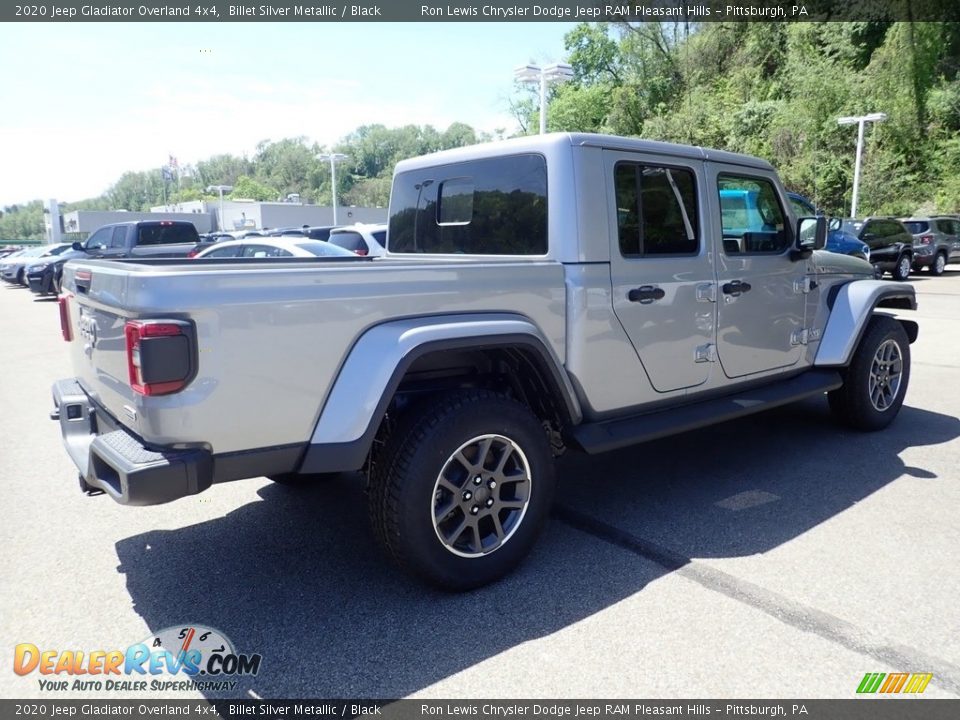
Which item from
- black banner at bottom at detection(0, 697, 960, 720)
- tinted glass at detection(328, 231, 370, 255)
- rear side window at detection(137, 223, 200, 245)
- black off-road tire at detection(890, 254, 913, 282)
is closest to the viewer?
black banner at bottom at detection(0, 697, 960, 720)

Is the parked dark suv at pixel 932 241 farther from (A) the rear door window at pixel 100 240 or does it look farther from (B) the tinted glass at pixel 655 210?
(A) the rear door window at pixel 100 240

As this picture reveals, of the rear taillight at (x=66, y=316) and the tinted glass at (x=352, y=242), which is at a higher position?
the tinted glass at (x=352, y=242)

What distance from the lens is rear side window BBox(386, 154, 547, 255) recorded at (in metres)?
3.69

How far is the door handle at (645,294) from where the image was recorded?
3637 millimetres

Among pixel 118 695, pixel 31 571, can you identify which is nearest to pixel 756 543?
pixel 118 695

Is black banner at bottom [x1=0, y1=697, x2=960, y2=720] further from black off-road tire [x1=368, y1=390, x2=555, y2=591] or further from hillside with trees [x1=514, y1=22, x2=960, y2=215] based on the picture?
hillside with trees [x1=514, y1=22, x2=960, y2=215]

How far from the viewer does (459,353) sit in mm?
3377

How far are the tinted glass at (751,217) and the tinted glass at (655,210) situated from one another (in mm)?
310

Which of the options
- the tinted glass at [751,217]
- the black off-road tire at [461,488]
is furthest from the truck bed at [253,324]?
the tinted glass at [751,217]

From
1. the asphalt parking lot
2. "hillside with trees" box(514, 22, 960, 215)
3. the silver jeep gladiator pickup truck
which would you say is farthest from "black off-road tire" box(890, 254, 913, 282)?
the silver jeep gladiator pickup truck

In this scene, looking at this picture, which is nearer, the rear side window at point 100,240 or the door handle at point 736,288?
the door handle at point 736,288

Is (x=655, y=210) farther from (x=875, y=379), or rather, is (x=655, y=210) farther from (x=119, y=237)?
(x=119, y=237)

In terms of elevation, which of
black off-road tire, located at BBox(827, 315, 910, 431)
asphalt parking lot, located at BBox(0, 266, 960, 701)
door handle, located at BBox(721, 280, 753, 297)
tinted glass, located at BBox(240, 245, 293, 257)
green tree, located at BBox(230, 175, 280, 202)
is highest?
green tree, located at BBox(230, 175, 280, 202)

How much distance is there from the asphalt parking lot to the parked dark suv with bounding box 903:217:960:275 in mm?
18277
